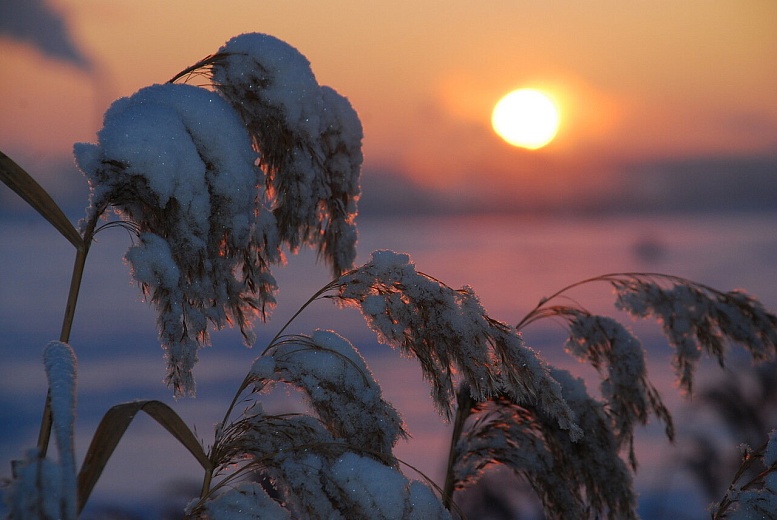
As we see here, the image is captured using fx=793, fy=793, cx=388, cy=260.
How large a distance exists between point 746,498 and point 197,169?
1.57 m

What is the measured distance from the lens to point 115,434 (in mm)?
1425

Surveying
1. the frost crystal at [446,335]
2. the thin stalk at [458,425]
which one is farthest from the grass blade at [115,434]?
the thin stalk at [458,425]

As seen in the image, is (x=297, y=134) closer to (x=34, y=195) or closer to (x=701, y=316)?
(x=34, y=195)

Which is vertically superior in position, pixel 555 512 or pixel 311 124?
pixel 311 124

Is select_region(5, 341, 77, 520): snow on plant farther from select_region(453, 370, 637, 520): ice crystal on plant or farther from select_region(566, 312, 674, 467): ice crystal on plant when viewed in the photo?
select_region(566, 312, 674, 467): ice crystal on plant

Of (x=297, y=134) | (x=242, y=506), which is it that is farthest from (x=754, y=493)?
(x=297, y=134)

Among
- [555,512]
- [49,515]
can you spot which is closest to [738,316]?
[555,512]

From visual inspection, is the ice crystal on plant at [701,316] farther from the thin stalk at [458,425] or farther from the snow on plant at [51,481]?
the snow on plant at [51,481]

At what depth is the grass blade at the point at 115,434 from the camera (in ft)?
4.51

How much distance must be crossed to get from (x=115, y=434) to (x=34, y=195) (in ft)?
1.78

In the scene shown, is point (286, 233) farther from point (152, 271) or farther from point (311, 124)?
point (152, 271)

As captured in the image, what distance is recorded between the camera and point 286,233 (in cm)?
217

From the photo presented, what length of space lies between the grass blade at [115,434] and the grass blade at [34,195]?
1.26 feet

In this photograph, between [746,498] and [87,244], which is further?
[746,498]
